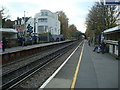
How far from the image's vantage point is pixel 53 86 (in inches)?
315

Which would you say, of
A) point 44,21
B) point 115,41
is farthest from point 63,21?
point 115,41

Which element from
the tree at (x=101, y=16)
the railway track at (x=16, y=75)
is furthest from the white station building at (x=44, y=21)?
the railway track at (x=16, y=75)

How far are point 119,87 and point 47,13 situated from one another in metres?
92.2

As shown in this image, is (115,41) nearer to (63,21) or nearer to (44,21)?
(44,21)

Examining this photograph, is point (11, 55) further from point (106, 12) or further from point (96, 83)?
point (106, 12)

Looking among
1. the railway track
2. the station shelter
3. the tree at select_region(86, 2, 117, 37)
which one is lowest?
the railway track

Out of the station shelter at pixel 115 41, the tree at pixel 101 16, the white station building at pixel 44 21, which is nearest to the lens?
the station shelter at pixel 115 41

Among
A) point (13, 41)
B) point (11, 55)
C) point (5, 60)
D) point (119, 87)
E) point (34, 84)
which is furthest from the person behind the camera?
point (13, 41)

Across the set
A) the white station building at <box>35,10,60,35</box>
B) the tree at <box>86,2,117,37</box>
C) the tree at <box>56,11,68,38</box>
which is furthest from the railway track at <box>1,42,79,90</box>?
the tree at <box>56,11,68,38</box>

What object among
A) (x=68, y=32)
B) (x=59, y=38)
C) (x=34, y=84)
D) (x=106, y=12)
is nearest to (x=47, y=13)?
(x=59, y=38)

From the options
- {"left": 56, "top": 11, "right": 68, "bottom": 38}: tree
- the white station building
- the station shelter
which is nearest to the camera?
the station shelter

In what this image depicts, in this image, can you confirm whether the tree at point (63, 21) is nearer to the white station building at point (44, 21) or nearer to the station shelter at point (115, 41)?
the white station building at point (44, 21)

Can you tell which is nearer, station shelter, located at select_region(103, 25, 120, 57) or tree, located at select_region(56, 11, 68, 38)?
station shelter, located at select_region(103, 25, 120, 57)

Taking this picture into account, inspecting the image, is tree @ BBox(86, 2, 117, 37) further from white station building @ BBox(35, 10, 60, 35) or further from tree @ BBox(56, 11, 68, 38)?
tree @ BBox(56, 11, 68, 38)
